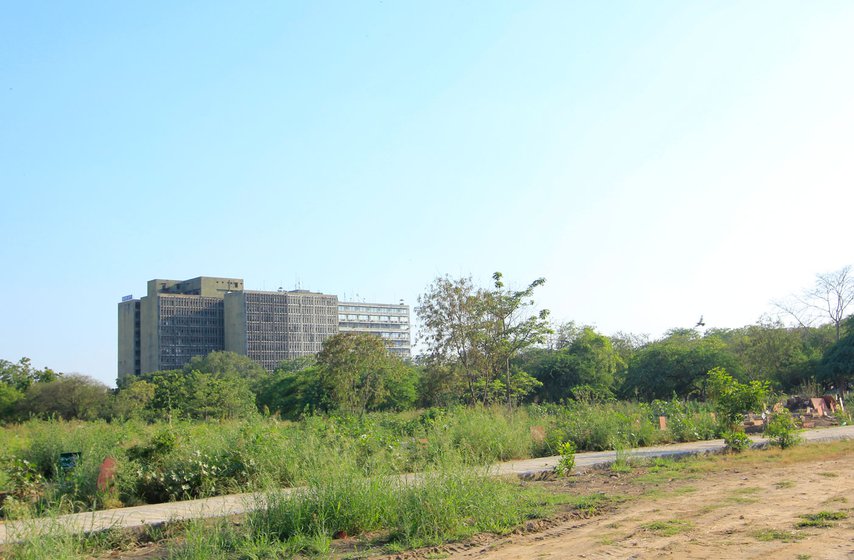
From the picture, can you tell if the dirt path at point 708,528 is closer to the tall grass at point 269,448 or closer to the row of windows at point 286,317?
the tall grass at point 269,448

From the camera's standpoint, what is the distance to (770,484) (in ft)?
33.7

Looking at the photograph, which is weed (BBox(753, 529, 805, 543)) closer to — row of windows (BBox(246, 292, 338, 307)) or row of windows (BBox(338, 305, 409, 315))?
row of windows (BBox(246, 292, 338, 307))

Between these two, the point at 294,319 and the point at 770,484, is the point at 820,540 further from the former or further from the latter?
the point at 294,319

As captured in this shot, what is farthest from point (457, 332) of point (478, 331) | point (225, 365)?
point (225, 365)

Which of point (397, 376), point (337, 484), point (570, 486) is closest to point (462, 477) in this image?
point (337, 484)

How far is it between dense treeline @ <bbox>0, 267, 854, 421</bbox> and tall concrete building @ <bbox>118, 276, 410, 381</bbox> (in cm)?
8992

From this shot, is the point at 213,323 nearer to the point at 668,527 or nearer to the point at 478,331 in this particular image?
the point at 478,331

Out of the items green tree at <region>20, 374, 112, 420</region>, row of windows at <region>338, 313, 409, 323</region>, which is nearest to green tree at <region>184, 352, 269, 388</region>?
green tree at <region>20, 374, 112, 420</region>

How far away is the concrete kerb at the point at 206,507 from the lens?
7.10m

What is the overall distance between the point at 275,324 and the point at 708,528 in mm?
148961

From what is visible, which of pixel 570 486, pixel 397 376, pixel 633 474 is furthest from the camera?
pixel 397 376

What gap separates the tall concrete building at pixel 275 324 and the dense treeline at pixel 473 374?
292 feet

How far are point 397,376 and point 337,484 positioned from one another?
2650 cm

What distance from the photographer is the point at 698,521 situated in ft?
26.1
